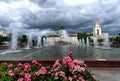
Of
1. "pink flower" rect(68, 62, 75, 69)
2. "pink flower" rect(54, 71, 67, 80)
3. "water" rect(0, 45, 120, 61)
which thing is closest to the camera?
"pink flower" rect(54, 71, 67, 80)

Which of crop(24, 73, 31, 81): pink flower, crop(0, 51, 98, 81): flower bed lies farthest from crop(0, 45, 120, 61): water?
crop(24, 73, 31, 81): pink flower

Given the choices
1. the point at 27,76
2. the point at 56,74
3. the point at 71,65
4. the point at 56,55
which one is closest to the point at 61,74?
the point at 56,74

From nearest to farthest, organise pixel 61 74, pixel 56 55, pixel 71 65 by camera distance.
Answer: pixel 61 74 → pixel 71 65 → pixel 56 55

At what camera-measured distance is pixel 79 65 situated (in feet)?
14.5

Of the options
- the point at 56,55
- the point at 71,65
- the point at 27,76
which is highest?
the point at 71,65

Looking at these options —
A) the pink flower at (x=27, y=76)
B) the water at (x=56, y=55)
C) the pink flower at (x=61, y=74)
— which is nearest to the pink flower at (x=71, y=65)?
the pink flower at (x=61, y=74)

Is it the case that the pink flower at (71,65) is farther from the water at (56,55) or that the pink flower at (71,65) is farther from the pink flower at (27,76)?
the water at (56,55)

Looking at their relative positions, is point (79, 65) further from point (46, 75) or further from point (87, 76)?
point (46, 75)

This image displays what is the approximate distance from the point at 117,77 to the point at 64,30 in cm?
13378

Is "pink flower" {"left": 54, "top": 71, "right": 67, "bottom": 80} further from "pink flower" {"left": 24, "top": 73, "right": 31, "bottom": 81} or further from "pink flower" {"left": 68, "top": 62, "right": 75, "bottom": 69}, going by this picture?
"pink flower" {"left": 24, "top": 73, "right": 31, "bottom": 81}

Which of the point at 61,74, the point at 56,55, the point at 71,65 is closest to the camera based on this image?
the point at 61,74

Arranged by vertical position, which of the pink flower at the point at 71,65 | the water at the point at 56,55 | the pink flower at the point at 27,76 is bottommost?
the water at the point at 56,55

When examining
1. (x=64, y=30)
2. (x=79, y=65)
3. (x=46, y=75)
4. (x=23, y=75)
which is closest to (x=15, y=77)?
(x=23, y=75)

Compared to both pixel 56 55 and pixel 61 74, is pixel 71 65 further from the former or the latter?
pixel 56 55
